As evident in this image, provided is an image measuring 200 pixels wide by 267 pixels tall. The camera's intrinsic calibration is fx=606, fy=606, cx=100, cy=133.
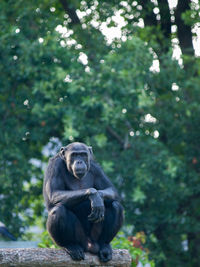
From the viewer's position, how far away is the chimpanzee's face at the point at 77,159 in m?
5.75

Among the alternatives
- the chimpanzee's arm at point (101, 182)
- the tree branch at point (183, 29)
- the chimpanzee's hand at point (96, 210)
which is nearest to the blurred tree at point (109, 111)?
the tree branch at point (183, 29)

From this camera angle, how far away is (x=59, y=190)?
231 inches

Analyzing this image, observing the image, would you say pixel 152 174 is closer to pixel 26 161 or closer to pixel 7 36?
pixel 26 161

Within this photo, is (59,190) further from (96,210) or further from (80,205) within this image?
(96,210)

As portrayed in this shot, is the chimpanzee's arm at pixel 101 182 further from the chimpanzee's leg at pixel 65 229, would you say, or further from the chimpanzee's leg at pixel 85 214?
the chimpanzee's leg at pixel 65 229

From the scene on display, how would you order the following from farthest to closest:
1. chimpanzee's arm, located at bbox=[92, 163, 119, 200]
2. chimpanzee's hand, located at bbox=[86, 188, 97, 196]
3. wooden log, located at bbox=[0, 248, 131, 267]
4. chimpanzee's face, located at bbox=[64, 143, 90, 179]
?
chimpanzee's arm, located at bbox=[92, 163, 119, 200] → chimpanzee's face, located at bbox=[64, 143, 90, 179] → chimpanzee's hand, located at bbox=[86, 188, 97, 196] → wooden log, located at bbox=[0, 248, 131, 267]

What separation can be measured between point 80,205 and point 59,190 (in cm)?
27

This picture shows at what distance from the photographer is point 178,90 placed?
13.4 meters

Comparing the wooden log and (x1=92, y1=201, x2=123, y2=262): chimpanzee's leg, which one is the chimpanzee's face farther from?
the wooden log

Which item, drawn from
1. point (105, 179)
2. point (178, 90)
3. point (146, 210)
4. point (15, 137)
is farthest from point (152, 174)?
point (105, 179)

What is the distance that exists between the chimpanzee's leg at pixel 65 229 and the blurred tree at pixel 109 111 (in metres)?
6.00

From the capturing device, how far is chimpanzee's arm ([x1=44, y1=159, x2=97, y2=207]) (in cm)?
567

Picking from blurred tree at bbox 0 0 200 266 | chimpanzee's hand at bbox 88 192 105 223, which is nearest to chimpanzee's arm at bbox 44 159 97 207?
chimpanzee's hand at bbox 88 192 105 223

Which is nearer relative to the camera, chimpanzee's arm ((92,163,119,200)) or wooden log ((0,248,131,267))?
wooden log ((0,248,131,267))
